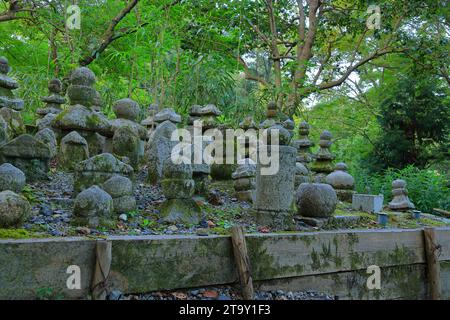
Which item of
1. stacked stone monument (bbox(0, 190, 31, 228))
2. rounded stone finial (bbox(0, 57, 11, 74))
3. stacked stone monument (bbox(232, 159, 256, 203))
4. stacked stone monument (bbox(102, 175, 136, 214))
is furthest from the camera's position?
rounded stone finial (bbox(0, 57, 11, 74))

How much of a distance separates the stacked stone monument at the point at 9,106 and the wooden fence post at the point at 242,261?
10.6 ft

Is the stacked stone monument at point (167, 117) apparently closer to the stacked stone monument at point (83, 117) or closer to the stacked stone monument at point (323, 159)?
the stacked stone monument at point (83, 117)

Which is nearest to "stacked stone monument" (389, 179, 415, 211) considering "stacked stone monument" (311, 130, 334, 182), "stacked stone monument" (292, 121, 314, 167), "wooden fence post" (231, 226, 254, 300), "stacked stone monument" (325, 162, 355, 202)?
"stacked stone monument" (325, 162, 355, 202)

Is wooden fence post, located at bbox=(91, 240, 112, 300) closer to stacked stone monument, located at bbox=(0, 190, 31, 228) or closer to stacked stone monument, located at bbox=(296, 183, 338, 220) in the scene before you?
stacked stone monument, located at bbox=(0, 190, 31, 228)

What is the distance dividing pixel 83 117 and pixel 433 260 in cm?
468

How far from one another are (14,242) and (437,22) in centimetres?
1305

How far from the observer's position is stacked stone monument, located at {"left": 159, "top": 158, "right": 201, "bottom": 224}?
12.6 ft

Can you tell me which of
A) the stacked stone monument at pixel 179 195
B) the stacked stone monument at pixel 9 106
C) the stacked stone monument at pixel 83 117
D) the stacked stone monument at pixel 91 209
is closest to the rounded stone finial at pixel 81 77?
the stacked stone monument at pixel 83 117

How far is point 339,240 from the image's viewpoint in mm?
3738

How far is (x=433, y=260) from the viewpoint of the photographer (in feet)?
14.3

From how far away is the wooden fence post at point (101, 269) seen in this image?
259 cm

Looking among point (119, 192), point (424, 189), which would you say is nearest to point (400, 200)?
point (424, 189)

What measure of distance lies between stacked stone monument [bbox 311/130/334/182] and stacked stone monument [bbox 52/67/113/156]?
409 centimetres
